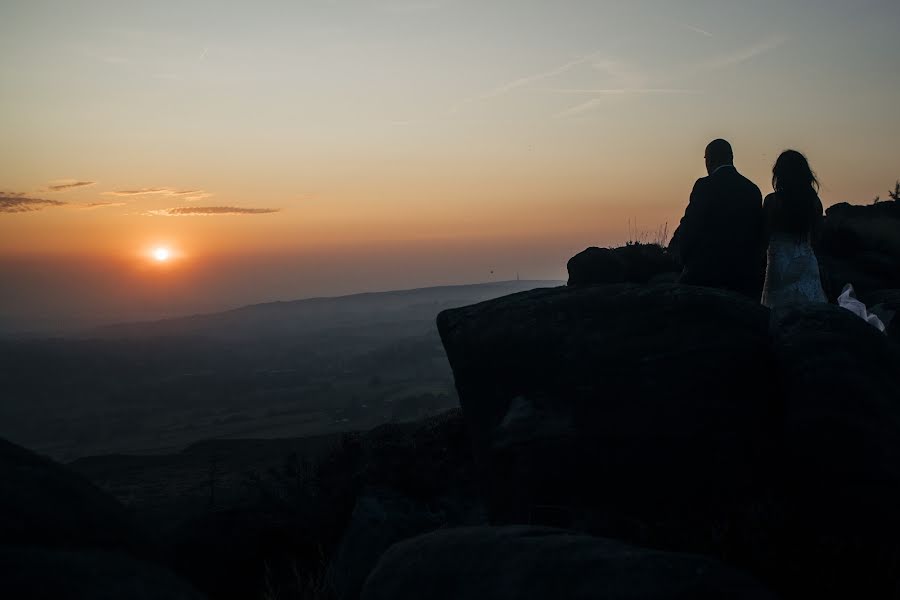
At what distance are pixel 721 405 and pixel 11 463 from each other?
215 inches

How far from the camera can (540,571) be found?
3.27 metres

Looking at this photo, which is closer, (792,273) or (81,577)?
(81,577)

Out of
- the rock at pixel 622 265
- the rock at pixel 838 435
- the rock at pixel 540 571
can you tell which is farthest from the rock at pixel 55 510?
the rock at pixel 622 265

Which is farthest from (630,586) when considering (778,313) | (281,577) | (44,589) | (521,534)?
(281,577)

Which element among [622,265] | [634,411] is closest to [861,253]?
[622,265]

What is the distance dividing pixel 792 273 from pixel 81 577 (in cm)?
797

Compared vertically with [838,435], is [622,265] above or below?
above

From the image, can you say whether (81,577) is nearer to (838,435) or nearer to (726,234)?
(838,435)

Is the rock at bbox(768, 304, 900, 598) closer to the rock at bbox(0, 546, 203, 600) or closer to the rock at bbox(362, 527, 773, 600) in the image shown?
the rock at bbox(362, 527, 773, 600)

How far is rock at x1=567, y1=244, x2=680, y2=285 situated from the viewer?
12.3 metres

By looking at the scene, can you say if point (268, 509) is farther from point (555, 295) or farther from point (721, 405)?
point (721, 405)

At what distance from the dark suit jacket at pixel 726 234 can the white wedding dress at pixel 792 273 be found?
0.66 meters

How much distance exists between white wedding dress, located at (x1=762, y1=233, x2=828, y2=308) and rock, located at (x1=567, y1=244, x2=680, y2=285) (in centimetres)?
313

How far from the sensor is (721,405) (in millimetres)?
6195
